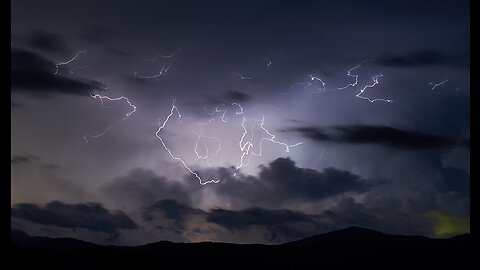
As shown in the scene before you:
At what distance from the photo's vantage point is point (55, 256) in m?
37.4

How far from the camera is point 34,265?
3419 cm

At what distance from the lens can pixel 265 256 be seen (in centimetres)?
4931

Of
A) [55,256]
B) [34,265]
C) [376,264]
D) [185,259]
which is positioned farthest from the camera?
[376,264]

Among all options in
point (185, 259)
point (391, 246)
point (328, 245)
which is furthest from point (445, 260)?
point (185, 259)

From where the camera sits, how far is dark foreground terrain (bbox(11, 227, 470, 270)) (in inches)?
1438

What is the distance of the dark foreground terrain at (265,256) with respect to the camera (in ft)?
120
